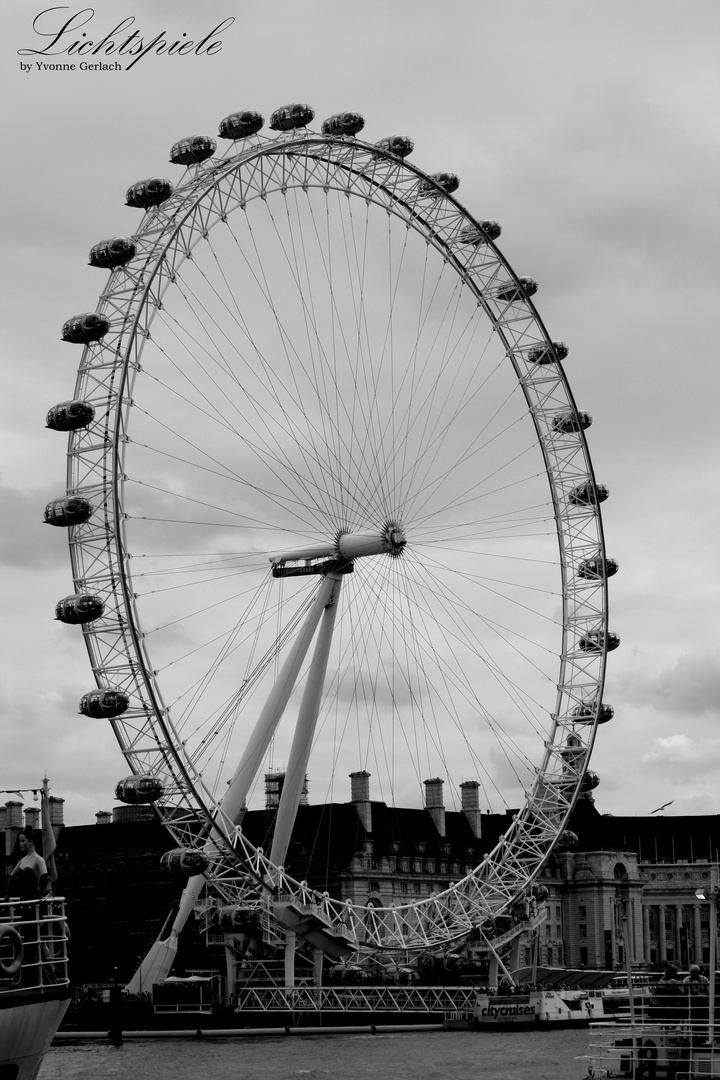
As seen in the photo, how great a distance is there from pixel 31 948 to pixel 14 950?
168 centimetres

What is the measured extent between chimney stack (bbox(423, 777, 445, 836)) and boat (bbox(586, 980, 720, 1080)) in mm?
82221

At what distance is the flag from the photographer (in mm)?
24767

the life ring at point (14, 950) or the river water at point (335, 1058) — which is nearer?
the life ring at point (14, 950)

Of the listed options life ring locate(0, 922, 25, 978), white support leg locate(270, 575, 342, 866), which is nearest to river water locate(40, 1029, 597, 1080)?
white support leg locate(270, 575, 342, 866)

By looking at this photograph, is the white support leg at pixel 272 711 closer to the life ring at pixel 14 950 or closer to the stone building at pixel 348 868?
the stone building at pixel 348 868

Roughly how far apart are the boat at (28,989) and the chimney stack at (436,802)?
99.0 m

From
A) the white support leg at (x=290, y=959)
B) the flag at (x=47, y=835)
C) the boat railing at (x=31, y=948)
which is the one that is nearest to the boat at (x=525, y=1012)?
the white support leg at (x=290, y=959)

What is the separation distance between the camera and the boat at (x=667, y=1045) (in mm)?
34969

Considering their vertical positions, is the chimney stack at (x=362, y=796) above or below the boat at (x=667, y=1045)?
above

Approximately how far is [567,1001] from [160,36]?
53848mm

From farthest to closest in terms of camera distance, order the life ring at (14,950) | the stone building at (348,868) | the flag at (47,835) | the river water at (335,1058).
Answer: the stone building at (348,868), the river water at (335,1058), the flag at (47,835), the life ring at (14,950)

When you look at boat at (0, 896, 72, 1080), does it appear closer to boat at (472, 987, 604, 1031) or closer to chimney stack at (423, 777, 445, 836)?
boat at (472, 987, 604, 1031)

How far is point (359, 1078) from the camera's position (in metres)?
54.1

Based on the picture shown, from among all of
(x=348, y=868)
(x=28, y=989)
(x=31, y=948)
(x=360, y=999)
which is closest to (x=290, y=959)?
(x=360, y=999)
